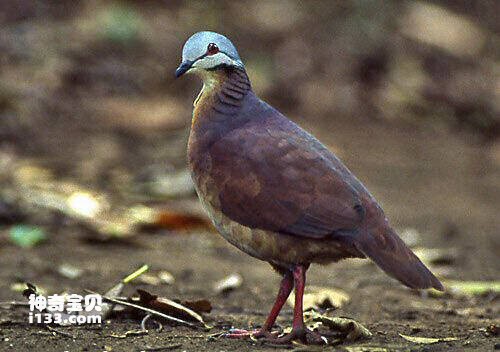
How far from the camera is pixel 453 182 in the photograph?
33.5 feet

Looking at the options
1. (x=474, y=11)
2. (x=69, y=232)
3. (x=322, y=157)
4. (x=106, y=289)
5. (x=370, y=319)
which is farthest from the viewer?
(x=474, y=11)

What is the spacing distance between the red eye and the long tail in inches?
40.6

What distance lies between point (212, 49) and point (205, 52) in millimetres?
33

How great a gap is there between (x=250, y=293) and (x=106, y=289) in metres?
0.84

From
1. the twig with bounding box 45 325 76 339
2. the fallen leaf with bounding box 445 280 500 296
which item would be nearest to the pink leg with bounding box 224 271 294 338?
the twig with bounding box 45 325 76 339

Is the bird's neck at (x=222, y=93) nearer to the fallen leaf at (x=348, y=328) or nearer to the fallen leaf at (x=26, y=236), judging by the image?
the fallen leaf at (x=348, y=328)

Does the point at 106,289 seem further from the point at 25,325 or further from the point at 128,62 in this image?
the point at 128,62

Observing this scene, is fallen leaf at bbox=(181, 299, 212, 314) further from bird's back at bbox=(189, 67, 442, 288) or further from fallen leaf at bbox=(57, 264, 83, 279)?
fallen leaf at bbox=(57, 264, 83, 279)

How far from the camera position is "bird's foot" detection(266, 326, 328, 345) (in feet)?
14.4

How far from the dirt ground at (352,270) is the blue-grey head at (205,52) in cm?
116

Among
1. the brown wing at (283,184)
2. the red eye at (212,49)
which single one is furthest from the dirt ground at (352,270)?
the red eye at (212,49)

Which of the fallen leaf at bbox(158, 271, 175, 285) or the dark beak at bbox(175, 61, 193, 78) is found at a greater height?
the dark beak at bbox(175, 61, 193, 78)

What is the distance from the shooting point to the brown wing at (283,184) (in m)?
4.33

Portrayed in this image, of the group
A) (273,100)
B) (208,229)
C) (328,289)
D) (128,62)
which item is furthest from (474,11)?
(328,289)
